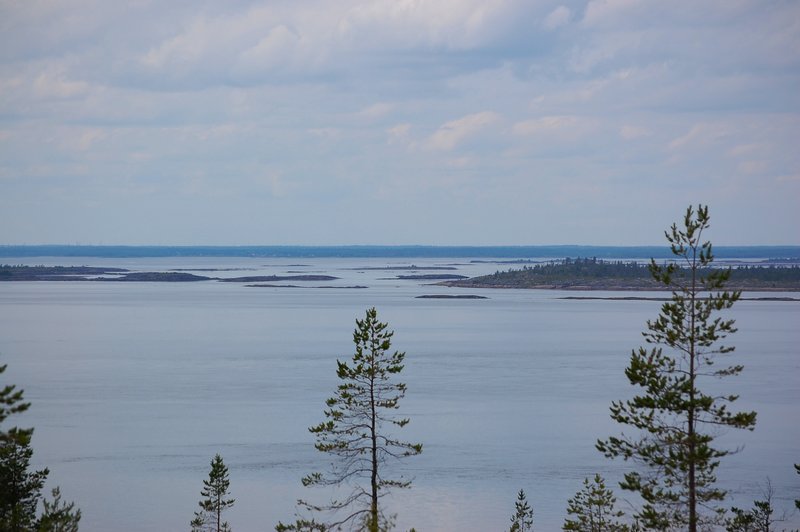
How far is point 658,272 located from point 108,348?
55509 millimetres

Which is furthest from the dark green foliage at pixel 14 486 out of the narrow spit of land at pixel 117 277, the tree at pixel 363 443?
the narrow spit of land at pixel 117 277

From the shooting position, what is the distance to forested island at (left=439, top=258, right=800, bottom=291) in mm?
134250

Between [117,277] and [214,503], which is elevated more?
[117,277]

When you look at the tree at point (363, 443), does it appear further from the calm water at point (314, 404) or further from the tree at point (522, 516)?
the tree at point (522, 516)

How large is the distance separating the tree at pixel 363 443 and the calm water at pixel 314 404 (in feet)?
3.64

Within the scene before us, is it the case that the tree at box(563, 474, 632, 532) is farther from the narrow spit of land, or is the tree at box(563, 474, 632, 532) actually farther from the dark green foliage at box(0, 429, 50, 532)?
the narrow spit of land

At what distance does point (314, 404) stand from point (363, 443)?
6.39 m

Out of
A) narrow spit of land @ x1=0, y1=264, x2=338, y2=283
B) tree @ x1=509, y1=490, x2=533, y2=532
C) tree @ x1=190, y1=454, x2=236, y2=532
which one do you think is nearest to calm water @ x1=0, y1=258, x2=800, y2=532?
tree @ x1=509, y1=490, x2=533, y2=532

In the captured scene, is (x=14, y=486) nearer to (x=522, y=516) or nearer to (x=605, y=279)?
(x=522, y=516)

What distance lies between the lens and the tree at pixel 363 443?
21.0 metres

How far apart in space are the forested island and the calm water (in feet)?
126

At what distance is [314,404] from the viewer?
4703 centimetres

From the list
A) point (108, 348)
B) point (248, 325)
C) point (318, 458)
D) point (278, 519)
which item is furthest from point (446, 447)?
point (248, 325)

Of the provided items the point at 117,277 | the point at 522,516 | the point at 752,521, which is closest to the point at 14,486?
the point at 522,516
